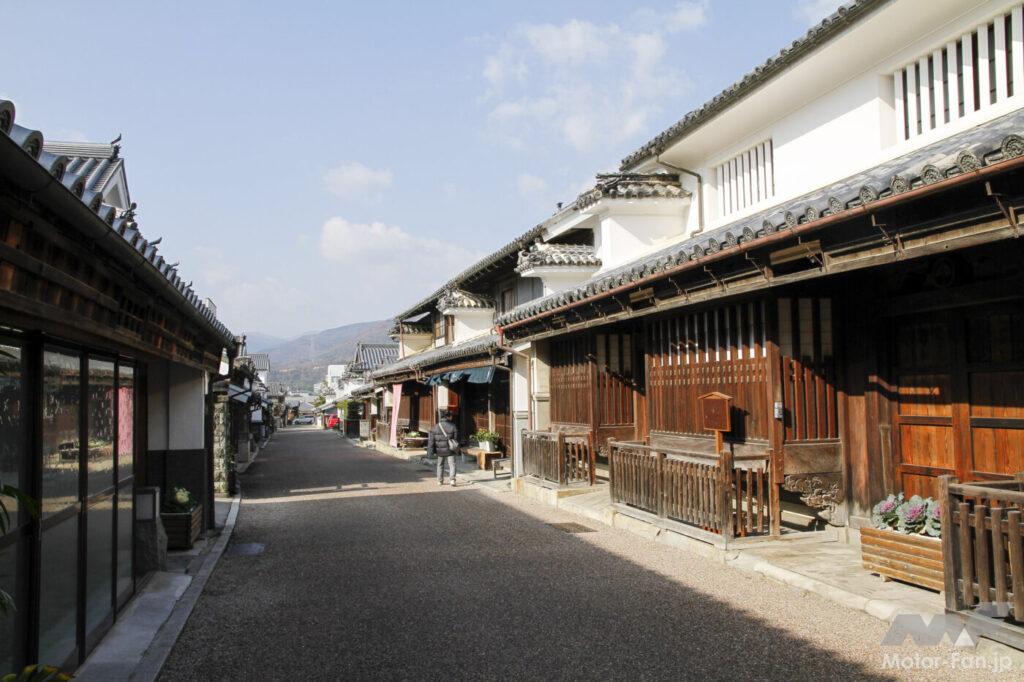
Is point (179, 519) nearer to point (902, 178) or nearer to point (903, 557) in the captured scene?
point (903, 557)

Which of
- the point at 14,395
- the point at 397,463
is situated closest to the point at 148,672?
the point at 14,395

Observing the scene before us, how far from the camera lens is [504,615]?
7.13 metres

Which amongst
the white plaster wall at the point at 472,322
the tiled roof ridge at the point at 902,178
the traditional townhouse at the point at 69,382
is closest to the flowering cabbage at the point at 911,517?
the tiled roof ridge at the point at 902,178

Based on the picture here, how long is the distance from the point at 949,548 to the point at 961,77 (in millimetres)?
5905

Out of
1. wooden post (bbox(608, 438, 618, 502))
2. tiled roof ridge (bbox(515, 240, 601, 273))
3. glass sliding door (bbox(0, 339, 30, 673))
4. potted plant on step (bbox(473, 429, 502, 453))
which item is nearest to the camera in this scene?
glass sliding door (bbox(0, 339, 30, 673))

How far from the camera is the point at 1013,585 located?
529cm

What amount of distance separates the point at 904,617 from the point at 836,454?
3.10 m

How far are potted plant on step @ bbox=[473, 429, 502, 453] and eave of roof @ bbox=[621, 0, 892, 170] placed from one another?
9819 mm

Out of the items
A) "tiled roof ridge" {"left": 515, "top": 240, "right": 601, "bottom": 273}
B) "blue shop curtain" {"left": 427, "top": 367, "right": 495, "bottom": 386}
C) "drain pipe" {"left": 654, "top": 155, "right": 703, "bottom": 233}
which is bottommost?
"blue shop curtain" {"left": 427, "top": 367, "right": 495, "bottom": 386}

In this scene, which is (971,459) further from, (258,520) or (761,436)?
(258,520)

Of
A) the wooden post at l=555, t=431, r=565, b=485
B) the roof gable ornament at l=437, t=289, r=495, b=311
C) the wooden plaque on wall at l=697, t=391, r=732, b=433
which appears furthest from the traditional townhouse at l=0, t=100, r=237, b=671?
the roof gable ornament at l=437, t=289, r=495, b=311

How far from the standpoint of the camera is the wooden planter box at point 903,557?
6.57 meters

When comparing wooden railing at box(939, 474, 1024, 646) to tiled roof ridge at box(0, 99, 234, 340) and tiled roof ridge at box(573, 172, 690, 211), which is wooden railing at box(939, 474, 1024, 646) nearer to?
tiled roof ridge at box(0, 99, 234, 340)

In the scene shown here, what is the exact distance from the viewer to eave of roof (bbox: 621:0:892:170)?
9.16m
